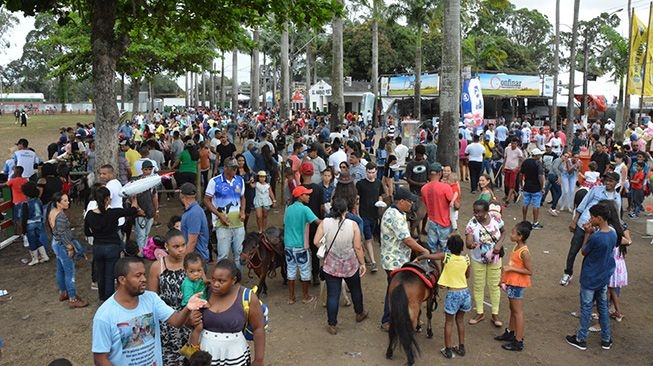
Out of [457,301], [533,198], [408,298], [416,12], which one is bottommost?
[457,301]

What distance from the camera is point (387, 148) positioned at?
12.7 m

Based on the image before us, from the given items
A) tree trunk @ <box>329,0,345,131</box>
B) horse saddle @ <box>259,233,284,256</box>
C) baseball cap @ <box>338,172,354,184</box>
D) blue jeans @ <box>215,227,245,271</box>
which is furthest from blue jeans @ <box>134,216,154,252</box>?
tree trunk @ <box>329,0,345,131</box>

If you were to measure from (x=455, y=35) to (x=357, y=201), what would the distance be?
6893 millimetres

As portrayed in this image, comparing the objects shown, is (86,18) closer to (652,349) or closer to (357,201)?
(357,201)

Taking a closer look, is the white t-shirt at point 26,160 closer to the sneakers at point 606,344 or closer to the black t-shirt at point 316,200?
the black t-shirt at point 316,200

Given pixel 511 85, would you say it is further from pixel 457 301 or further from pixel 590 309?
pixel 457 301

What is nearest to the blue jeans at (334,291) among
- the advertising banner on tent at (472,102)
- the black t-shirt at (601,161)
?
the black t-shirt at (601,161)

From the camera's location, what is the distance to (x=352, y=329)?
6371 mm

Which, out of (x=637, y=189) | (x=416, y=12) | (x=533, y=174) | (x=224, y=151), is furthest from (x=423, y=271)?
(x=416, y=12)

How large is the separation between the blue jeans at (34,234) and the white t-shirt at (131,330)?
5.90 m

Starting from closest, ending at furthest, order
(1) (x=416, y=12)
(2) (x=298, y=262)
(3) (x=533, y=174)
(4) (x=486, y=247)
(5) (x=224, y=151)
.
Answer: (4) (x=486, y=247) < (2) (x=298, y=262) < (3) (x=533, y=174) < (5) (x=224, y=151) < (1) (x=416, y=12)

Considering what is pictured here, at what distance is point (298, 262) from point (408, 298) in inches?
83.7

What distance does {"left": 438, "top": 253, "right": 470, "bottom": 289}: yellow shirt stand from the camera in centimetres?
556

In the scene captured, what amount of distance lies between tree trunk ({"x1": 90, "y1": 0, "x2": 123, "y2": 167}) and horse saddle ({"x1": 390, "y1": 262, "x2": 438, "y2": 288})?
5.96 m
